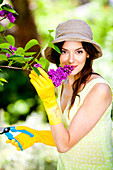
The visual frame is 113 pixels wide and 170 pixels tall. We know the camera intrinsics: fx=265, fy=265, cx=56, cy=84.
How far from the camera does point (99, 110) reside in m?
1.17

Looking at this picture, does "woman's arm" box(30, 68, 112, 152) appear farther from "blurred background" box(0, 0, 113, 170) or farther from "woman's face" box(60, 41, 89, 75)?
"blurred background" box(0, 0, 113, 170)

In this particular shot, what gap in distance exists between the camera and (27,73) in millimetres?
3326

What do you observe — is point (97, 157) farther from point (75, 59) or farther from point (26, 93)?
point (26, 93)

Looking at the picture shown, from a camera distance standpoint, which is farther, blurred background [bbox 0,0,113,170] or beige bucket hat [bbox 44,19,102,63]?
blurred background [bbox 0,0,113,170]

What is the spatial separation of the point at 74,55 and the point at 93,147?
456 mm

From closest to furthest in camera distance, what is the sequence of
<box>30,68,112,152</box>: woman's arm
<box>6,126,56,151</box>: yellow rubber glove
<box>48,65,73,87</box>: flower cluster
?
<box>48,65,73,87</box>: flower cluster, <box>30,68,112,152</box>: woman's arm, <box>6,126,56,151</box>: yellow rubber glove

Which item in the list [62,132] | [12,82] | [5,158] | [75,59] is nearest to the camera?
[62,132]

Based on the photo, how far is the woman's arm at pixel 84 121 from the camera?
3.67 feet

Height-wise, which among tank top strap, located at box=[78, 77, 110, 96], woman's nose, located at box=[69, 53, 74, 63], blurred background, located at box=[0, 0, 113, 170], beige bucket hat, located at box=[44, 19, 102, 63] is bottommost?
blurred background, located at box=[0, 0, 113, 170]

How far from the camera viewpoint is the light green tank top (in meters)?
1.28

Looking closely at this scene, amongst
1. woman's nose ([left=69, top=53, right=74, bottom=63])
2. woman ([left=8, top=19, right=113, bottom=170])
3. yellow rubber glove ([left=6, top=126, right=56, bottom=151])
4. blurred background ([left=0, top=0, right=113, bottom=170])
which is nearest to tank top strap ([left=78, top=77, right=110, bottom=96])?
woman ([left=8, top=19, right=113, bottom=170])

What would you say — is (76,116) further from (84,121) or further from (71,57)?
(71,57)

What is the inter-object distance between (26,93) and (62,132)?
279cm

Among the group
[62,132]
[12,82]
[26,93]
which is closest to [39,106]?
[26,93]
